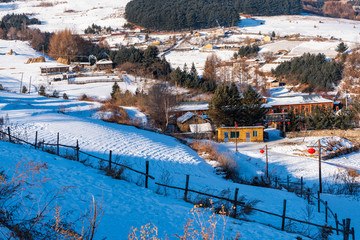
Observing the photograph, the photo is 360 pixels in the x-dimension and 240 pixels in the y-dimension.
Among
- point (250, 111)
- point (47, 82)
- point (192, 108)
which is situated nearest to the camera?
point (250, 111)

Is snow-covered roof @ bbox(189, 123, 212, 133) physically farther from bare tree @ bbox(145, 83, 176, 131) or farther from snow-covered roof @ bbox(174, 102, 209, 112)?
snow-covered roof @ bbox(174, 102, 209, 112)

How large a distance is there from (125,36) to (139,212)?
247 feet

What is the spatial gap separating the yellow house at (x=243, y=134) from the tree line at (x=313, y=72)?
21.7 metres

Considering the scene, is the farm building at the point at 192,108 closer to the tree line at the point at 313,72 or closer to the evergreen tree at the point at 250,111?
the evergreen tree at the point at 250,111

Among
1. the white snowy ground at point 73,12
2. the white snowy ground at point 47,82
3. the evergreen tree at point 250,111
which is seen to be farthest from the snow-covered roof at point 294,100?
the white snowy ground at point 73,12

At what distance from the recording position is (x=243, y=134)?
85.7 ft

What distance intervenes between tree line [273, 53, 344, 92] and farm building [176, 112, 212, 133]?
2216 cm

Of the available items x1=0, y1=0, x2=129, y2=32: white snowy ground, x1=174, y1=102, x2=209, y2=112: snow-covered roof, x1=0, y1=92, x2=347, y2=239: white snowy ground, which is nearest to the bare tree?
x1=174, y1=102, x2=209, y2=112: snow-covered roof

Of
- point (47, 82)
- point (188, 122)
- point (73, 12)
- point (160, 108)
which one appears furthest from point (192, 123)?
point (73, 12)

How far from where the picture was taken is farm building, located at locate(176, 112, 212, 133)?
89.2 feet

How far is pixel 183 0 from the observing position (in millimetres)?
103125

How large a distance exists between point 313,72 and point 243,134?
24.2 meters

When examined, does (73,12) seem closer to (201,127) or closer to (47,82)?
(47,82)

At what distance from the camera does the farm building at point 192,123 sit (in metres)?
27.2
